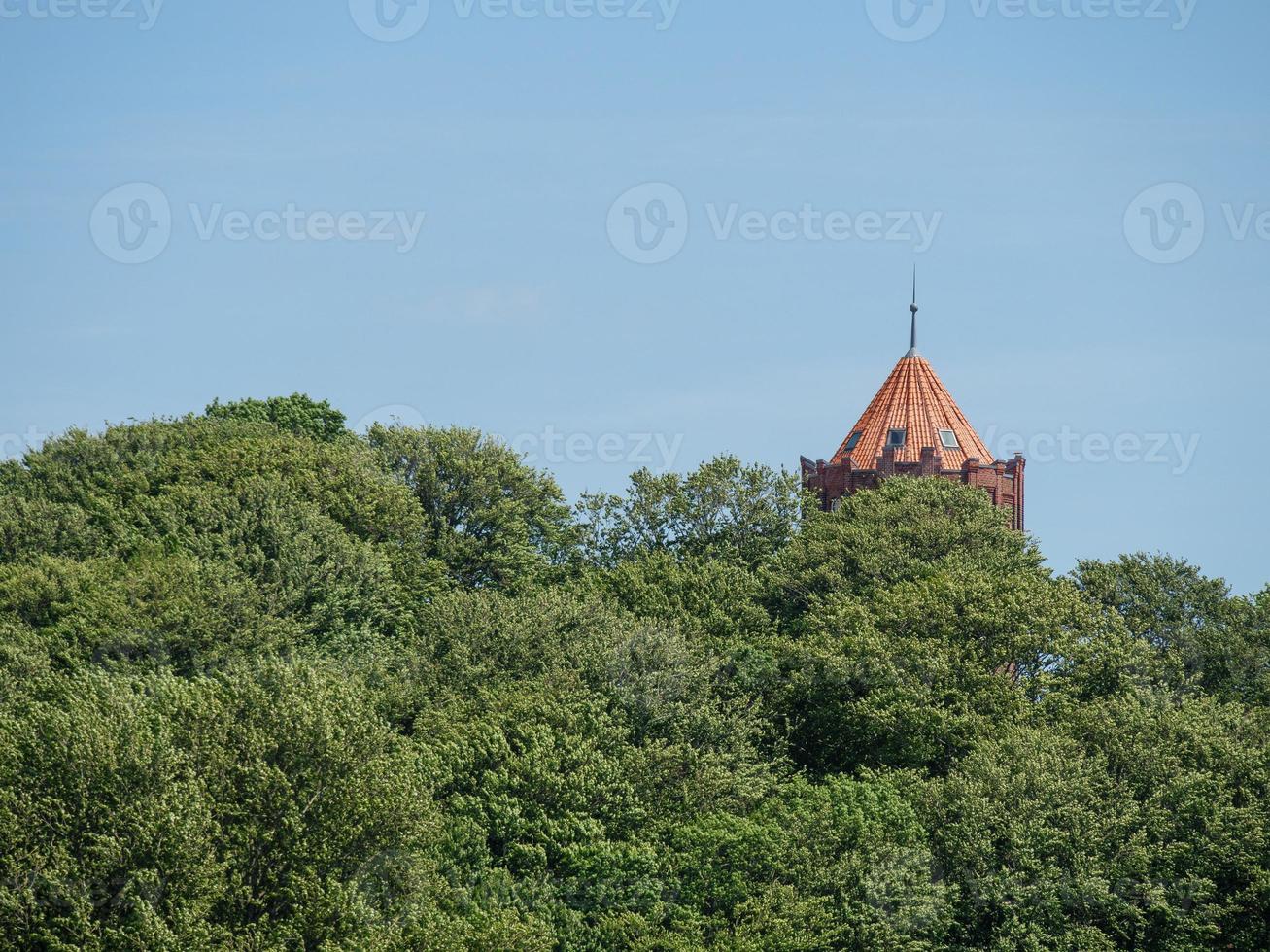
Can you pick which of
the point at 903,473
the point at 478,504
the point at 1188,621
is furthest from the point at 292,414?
the point at 1188,621

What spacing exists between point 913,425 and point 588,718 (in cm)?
6313

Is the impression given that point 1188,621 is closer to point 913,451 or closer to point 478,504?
point 478,504

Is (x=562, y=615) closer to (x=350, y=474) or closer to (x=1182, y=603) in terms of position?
(x=350, y=474)

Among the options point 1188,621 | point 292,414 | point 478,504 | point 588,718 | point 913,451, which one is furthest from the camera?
point 913,451

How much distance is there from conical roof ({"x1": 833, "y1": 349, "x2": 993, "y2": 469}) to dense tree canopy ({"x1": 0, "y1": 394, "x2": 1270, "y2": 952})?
79.2 feet

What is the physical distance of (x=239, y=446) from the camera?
11125 centimetres

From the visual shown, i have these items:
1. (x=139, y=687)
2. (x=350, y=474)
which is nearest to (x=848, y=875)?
(x=139, y=687)

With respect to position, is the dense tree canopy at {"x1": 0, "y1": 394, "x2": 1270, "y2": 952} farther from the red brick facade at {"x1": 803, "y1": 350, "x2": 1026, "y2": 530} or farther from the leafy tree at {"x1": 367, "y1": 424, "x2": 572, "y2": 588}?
the red brick facade at {"x1": 803, "y1": 350, "x2": 1026, "y2": 530}

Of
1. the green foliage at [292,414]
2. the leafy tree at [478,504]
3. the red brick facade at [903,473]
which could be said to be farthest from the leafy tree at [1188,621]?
the green foliage at [292,414]

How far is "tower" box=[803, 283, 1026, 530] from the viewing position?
138125 millimetres

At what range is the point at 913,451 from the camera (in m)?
141

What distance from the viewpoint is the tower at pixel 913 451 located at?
453 ft

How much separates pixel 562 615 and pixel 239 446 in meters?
23.7

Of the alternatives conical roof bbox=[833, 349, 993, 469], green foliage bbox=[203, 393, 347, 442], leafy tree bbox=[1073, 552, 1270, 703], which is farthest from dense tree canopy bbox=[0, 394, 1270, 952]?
conical roof bbox=[833, 349, 993, 469]
